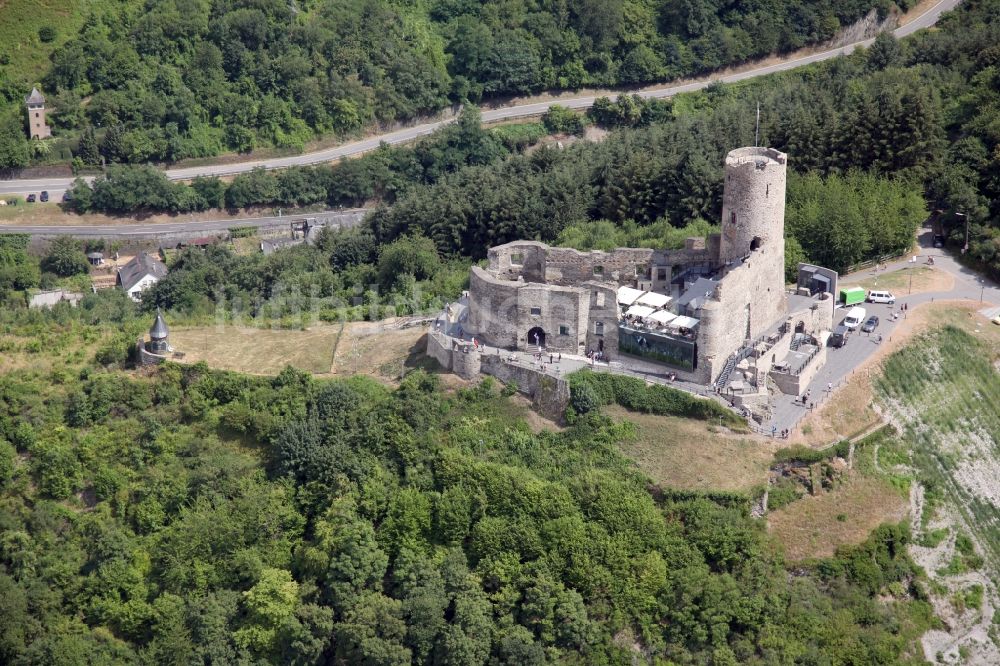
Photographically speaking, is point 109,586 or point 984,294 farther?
point 984,294

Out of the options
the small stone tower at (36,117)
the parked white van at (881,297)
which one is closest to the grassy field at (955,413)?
the parked white van at (881,297)

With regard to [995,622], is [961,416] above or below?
above

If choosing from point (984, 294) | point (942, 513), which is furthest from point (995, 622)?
point (984, 294)

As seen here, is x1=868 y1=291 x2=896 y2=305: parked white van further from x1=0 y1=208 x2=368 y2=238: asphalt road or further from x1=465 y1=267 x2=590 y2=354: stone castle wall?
x1=0 y1=208 x2=368 y2=238: asphalt road

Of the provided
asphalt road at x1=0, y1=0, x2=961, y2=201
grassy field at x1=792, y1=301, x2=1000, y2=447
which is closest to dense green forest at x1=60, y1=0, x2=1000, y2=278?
grassy field at x1=792, y1=301, x2=1000, y2=447

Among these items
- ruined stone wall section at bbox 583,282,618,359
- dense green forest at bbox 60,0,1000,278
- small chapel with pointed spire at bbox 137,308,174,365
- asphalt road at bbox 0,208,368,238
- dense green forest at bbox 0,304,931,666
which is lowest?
dense green forest at bbox 0,304,931,666

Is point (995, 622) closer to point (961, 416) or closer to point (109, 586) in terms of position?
point (961, 416)
